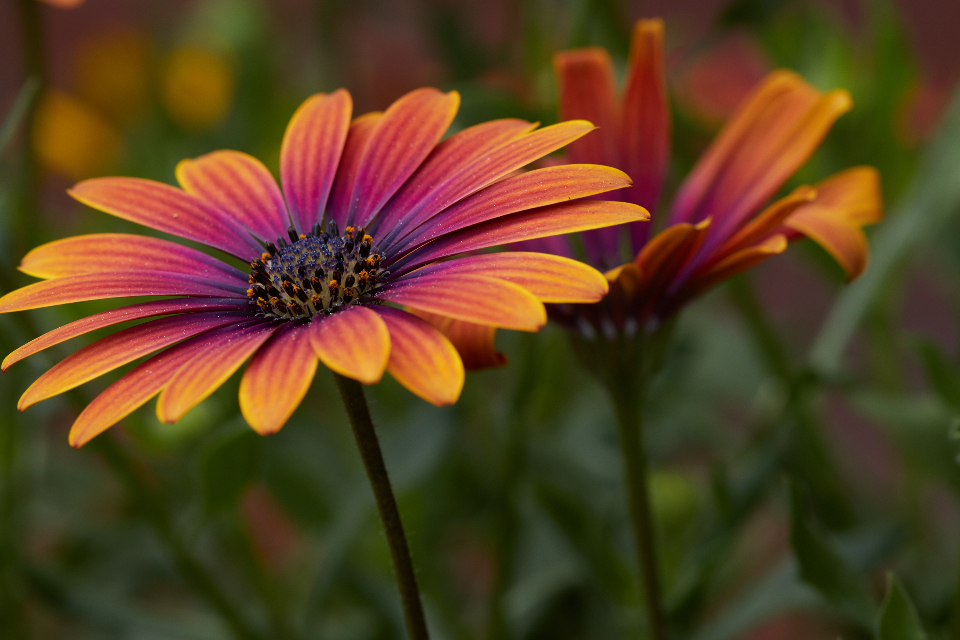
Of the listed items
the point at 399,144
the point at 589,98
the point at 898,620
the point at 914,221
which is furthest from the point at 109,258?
the point at 914,221

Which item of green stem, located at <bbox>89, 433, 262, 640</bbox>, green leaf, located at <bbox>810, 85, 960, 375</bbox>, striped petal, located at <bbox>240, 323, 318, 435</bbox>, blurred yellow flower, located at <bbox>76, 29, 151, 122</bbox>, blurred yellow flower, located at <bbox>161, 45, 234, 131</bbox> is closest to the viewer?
striped petal, located at <bbox>240, 323, 318, 435</bbox>

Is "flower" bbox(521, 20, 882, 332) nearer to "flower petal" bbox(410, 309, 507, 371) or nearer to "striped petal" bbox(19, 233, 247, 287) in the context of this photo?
"flower petal" bbox(410, 309, 507, 371)

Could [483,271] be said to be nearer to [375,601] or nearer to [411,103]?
[411,103]

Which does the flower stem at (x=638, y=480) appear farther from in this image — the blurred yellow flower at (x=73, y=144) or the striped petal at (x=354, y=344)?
the blurred yellow flower at (x=73, y=144)

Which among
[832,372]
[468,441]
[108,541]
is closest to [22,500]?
[108,541]

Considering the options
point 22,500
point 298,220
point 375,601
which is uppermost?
point 298,220

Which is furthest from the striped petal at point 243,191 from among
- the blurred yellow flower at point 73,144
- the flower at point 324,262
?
the blurred yellow flower at point 73,144

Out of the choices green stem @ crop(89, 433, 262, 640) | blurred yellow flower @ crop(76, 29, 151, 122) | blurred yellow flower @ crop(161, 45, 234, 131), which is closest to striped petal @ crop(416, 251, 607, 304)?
green stem @ crop(89, 433, 262, 640)
